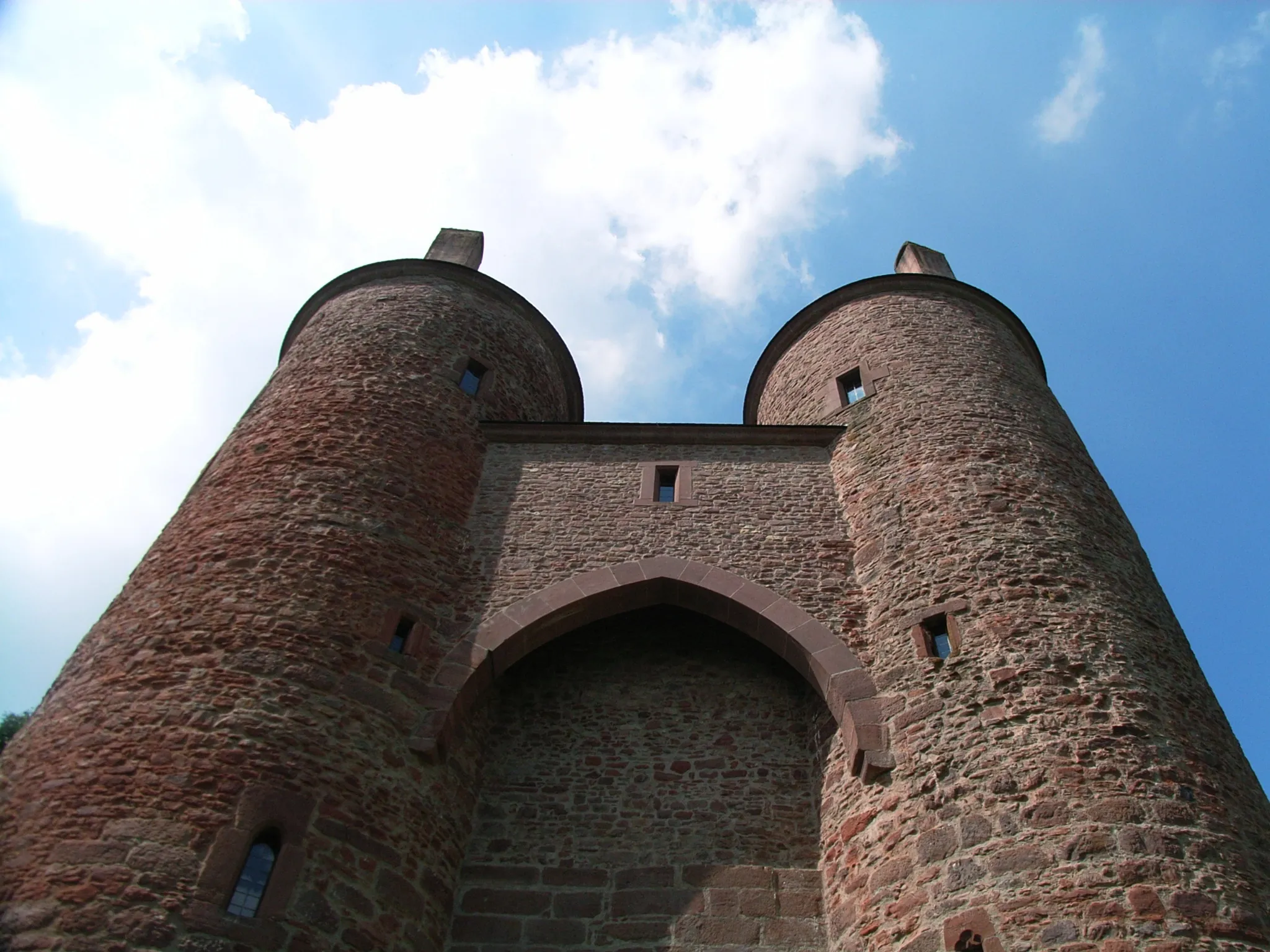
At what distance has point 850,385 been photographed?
12461mm

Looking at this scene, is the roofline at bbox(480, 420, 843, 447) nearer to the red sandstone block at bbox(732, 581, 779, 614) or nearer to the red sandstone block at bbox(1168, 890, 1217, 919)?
the red sandstone block at bbox(732, 581, 779, 614)

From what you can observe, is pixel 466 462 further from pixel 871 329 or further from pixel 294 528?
pixel 871 329

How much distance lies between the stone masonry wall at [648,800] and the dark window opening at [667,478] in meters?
1.41

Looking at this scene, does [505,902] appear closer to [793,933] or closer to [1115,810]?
[793,933]

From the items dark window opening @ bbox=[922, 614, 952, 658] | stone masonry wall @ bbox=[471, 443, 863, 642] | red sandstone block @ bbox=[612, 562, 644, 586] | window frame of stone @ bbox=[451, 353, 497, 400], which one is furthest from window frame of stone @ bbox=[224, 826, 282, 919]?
window frame of stone @ bbox=[451, 353, 497, 400]

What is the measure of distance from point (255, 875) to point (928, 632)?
5.64m

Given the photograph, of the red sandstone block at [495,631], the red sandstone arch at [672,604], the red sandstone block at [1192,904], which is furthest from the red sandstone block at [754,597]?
the red sandstone block at [1192,904]

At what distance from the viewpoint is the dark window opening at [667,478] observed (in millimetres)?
10883

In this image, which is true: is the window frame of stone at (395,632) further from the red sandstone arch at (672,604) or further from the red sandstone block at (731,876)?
the red sandstone block at (731,876)

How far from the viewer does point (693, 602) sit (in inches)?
375

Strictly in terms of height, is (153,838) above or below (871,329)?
below

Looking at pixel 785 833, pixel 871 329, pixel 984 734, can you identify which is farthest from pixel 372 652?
pixel 871 329

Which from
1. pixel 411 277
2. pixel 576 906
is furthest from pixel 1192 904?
pixel 411 277

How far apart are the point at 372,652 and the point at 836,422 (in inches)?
250
